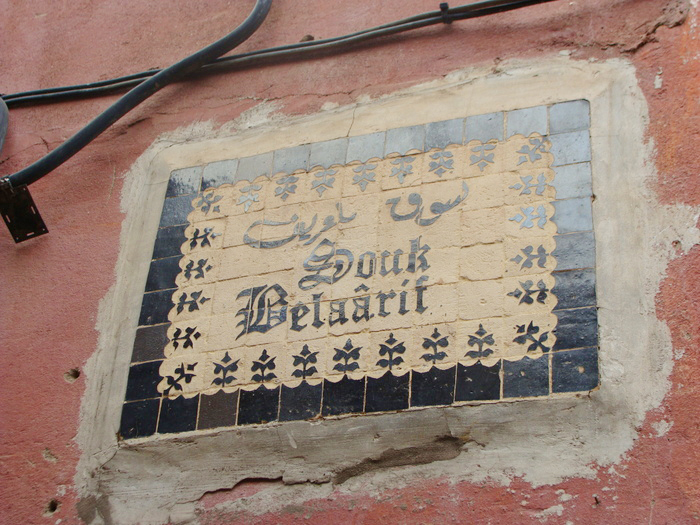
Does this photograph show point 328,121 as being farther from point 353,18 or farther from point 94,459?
point 94,459

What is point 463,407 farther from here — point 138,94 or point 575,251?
point 138,94

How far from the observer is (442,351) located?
3.62 m

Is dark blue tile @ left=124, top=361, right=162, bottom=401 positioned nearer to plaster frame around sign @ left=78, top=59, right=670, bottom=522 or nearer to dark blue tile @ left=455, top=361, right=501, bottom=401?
plaster frame around sign @ left=78, top=59, right=670, bottom=522

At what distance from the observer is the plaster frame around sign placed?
11.1 feet

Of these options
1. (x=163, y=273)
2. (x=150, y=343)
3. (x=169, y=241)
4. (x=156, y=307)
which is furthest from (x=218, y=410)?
(x=169, y=241)

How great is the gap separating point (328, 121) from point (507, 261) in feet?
3.68

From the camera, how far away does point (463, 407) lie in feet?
11.5

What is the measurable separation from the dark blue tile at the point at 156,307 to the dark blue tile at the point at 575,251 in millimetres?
1468

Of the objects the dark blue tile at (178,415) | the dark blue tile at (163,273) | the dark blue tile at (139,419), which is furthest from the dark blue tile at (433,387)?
the dark blue tile at (163,273)

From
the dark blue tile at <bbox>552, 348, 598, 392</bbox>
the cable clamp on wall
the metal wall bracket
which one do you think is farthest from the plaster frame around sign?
the metal wall bracket

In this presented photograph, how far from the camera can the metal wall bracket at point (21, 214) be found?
454 cm

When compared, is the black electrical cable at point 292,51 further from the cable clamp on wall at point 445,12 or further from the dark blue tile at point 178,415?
the dark blue tile at point 178,415

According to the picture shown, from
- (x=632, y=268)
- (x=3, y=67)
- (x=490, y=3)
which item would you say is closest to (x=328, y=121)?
(x=490, y=3)

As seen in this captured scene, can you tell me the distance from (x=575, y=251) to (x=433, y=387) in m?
0.67
